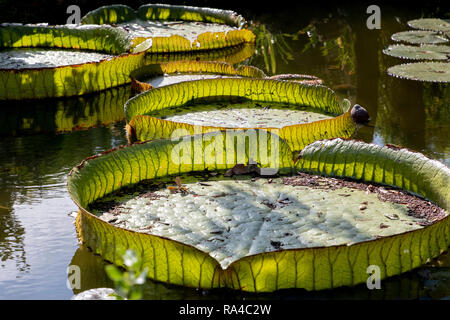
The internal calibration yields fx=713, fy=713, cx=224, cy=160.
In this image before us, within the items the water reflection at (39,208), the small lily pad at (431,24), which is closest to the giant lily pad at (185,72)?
the water reflection at (39,208)

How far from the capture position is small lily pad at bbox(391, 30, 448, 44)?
8.70 meters

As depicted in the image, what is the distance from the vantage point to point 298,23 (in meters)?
10.5

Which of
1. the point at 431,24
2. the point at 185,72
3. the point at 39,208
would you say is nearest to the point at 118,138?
the point at 39,208

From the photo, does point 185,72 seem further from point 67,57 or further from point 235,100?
point 67,57

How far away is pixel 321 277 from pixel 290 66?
506 cm

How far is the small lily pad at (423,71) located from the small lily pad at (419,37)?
125 centimetres

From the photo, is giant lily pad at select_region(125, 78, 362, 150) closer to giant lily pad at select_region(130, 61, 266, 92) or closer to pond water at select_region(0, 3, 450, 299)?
pond water at select_region(0, 3, 450, 299)

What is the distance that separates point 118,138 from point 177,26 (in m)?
4.32

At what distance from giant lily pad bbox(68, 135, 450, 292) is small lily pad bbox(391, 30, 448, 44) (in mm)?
5105

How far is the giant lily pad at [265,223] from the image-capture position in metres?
2.93

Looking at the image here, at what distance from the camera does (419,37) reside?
29.3 ft
